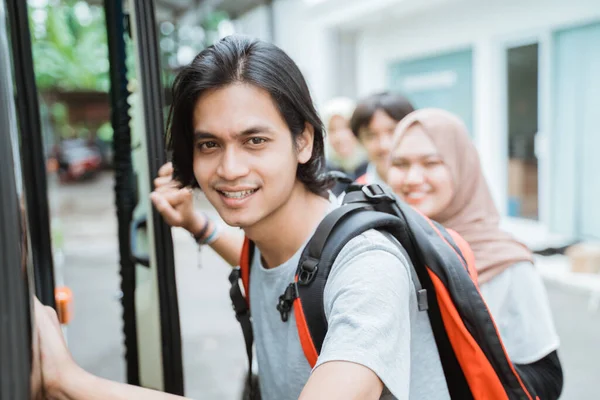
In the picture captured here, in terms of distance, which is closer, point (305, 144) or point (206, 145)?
point (206, 145)

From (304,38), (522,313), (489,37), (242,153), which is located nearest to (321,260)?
(242,153)

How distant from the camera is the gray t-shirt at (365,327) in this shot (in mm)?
1056

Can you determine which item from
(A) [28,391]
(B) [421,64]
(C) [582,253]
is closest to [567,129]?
(C) [582,253]

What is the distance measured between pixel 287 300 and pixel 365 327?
0.26m

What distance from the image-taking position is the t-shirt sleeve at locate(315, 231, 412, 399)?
1.05 meters

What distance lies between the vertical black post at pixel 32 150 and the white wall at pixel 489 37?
661 centimetres

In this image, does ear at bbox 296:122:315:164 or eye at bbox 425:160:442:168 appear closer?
ear at bbox 296:122:315:164

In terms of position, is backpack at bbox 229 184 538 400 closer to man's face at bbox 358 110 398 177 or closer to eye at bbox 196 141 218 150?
eye at bbox 196 141 218 150

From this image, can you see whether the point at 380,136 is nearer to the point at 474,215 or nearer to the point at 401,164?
the point at 401,164

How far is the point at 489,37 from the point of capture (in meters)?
8.15

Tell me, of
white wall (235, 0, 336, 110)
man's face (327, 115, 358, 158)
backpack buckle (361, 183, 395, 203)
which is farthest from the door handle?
white wall (235, 0, 336, 110)

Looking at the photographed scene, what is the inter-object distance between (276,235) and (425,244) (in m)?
0.34

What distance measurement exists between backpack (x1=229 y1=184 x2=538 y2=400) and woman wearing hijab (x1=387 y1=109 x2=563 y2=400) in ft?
1.53

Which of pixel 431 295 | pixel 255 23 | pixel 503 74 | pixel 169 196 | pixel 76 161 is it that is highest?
pixel 255 23
